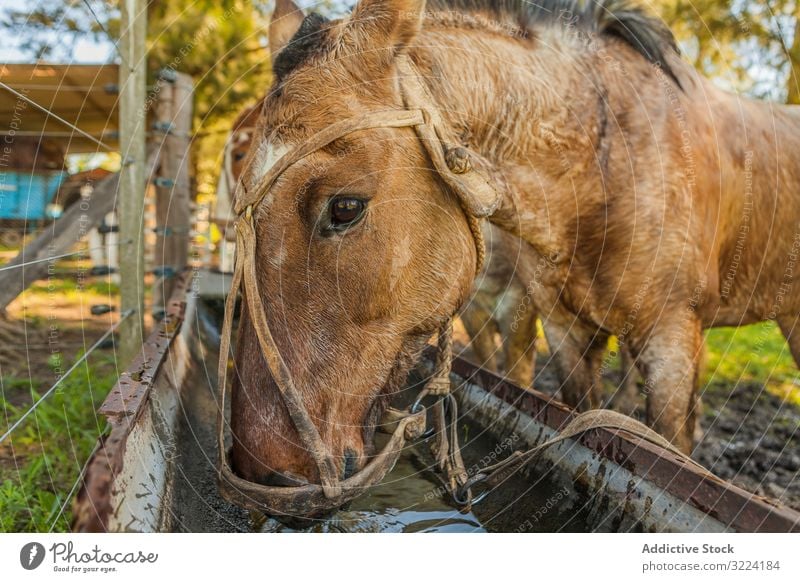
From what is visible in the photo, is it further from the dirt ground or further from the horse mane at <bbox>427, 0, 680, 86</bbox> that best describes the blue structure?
the dirt ground

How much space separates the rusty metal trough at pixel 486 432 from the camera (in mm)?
1207

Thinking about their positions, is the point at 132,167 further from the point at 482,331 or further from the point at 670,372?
the point at 670,372

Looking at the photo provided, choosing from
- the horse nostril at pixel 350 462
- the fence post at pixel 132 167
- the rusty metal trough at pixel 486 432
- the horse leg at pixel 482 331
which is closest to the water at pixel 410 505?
the rusty metal trough at pixel 486 432

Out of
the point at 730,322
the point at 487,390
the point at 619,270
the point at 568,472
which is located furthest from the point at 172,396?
the point at 730,322

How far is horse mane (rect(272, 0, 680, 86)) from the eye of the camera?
2041mm

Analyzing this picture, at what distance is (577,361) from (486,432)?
665 millimetres

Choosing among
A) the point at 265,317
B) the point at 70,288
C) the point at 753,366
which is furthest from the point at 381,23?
the point at 70,288

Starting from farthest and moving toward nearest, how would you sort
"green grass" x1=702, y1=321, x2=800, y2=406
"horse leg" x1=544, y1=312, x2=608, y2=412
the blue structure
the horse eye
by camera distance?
the blue structure
"green grass" x1=702, y1=321, x2=800, y2=406
"horse leg" x1=544, y1=312, x2=608, y2=412
the horse eye

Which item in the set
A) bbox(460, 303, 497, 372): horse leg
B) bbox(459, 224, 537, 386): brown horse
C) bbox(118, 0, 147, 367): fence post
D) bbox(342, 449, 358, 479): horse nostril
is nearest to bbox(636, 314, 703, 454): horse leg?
bbox(342, 449, 358, 479): horse nostril

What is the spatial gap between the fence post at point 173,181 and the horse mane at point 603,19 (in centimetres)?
273

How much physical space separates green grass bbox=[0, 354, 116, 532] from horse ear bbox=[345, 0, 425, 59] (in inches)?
62.8

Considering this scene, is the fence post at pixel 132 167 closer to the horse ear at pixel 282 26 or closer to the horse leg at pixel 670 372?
the horse ear at pixel 282 26

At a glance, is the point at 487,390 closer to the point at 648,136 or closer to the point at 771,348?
the point at 648,136

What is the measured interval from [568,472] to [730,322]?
1.45m
